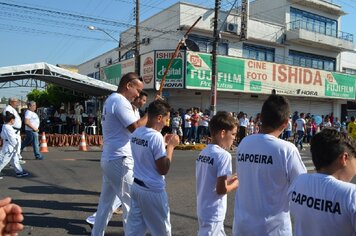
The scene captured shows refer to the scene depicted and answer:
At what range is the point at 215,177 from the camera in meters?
3.49

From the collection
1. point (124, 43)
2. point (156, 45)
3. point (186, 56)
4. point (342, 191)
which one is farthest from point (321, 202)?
point (124, 43)

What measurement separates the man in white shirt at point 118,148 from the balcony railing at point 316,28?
97.5ft

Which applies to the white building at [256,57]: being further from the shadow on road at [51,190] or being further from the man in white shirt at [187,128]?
the shadow on road at [51,190]

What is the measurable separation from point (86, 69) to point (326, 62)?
27.3 metres

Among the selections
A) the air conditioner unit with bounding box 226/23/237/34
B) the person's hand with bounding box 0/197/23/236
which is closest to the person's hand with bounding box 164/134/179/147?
the person's hand with bounding box 0/197/23/236

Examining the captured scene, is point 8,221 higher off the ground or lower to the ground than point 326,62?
lower

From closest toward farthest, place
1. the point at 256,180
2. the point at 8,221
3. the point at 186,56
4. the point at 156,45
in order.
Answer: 1. the point at 8,221
2. the point at 256,180
3. the point at 186,56
4. the point at 156,45

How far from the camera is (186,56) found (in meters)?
23.1

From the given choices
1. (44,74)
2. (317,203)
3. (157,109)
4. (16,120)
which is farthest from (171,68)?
(317,203)

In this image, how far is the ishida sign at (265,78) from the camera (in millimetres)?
23745

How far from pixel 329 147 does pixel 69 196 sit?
5.91 m

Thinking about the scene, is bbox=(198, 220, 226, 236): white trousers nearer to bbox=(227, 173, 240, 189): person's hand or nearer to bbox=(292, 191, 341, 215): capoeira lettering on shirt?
bbox=(227, 173, 240, 189): person's hand

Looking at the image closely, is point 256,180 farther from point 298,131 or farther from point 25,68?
point 298,131

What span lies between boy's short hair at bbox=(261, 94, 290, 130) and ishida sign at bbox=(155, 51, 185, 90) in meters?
20.1
